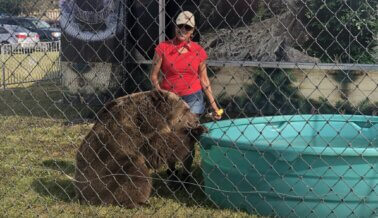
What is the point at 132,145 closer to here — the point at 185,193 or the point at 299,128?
the point at 185,193

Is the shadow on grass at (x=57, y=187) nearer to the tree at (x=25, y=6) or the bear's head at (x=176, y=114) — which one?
the bear's head at (x=176, y=114)

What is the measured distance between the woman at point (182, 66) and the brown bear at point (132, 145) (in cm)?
41

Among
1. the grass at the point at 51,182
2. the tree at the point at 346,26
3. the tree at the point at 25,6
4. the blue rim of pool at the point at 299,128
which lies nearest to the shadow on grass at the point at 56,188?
the grass at the point at 51,182

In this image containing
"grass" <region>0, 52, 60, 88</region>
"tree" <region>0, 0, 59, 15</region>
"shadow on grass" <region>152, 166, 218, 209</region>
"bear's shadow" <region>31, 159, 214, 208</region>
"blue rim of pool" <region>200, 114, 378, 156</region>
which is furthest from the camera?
"grass" <region>0, 52, 60, 88</region>

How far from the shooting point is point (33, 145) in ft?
25.6

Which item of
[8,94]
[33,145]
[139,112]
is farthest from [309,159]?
[8,94]

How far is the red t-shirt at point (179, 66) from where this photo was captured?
5.59 metres

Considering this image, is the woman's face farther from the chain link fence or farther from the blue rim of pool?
the blue rim of pool

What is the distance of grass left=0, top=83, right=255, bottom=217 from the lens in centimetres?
→ 510

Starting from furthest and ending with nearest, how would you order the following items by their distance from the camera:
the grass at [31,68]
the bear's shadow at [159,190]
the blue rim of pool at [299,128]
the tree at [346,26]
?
the tree at [346,26] < the grass at [31,68] < the blue rim of pool at [299,128] < the bear's shadow at [159,190]

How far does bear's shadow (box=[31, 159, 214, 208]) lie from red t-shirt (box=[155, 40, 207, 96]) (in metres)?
1.06

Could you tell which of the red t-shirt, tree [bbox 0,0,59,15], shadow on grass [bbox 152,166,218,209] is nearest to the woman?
the red t-shirt

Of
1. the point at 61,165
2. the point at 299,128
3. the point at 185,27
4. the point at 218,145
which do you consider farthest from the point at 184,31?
the point at 61,165

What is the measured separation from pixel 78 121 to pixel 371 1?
523 cm
